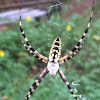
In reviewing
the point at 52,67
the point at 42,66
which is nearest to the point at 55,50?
the point at 52,67

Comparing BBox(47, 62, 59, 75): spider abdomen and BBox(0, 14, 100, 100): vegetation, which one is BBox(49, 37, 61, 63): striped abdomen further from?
BBox(0, 14, 100, 100): vegetation

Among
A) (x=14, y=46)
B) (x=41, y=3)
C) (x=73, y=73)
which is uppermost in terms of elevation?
(x=41, y=3)

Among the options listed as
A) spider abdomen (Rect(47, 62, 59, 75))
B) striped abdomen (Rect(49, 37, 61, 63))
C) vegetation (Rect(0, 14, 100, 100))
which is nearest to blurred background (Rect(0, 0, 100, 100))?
vegetation (Rect(0, 14, 100, 100))

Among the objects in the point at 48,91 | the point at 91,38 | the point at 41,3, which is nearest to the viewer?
the point at 48,91

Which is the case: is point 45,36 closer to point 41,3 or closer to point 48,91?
point 48,91

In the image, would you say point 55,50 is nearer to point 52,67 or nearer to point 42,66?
point 52,67

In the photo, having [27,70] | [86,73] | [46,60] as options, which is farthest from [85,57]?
[46,60]

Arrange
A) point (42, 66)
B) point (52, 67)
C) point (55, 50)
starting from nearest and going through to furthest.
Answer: point (55, 50) < point (52, 67) < point (42, 66)

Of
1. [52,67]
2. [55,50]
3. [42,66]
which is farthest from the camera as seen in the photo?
[42,66]
